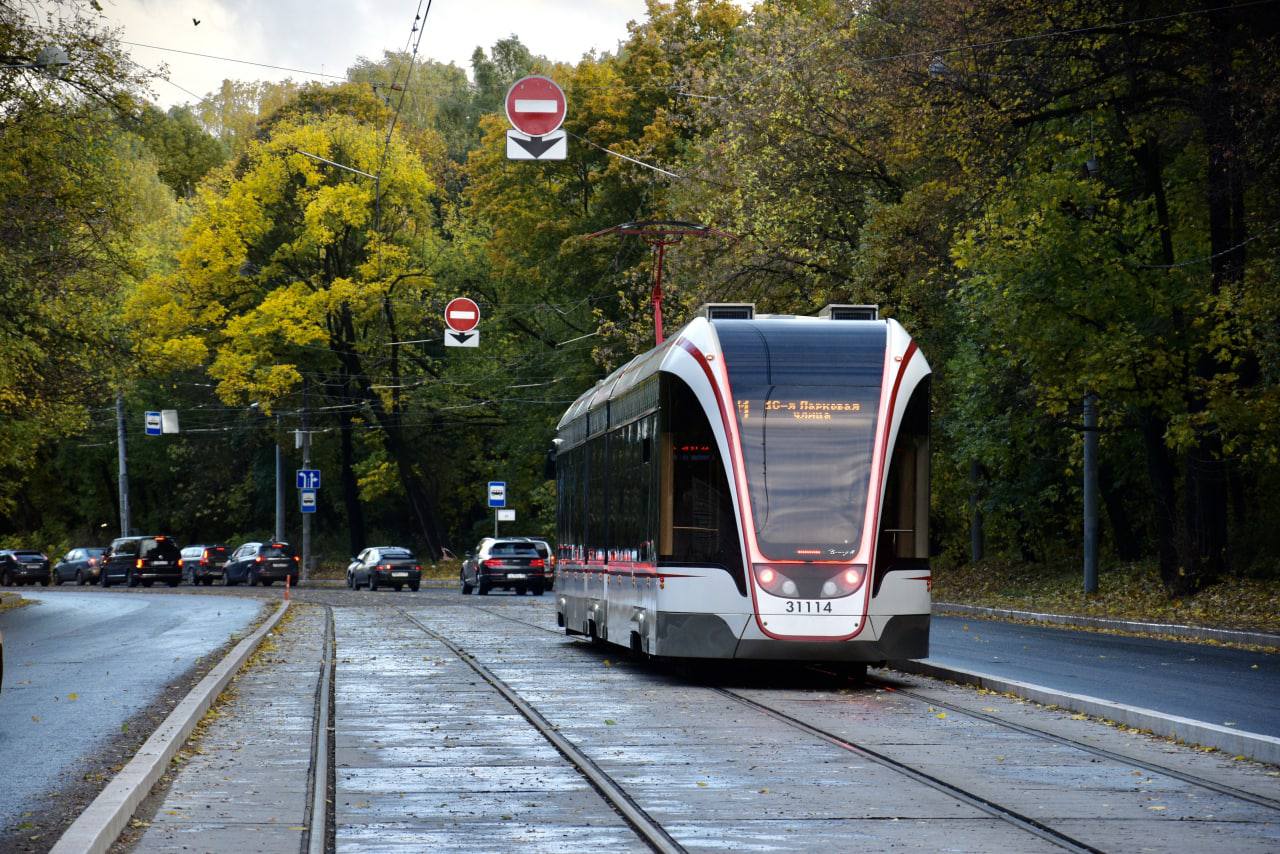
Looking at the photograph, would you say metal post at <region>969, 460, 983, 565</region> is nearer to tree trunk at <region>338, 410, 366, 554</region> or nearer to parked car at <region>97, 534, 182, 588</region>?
tree trunk at <region>338, 410, 366, 554</region>

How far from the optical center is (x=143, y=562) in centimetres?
6762

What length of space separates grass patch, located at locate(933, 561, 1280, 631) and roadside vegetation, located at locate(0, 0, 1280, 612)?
24 cm

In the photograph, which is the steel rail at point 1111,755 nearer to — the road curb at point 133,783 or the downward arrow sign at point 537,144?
the road curb at point 133,783

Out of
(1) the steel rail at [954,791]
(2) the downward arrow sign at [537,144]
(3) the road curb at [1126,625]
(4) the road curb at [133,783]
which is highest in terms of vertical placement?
(2) the downward arrow sign at [537,144]

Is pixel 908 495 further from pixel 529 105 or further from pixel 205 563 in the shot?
pixel 205 563

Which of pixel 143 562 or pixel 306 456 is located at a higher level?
pixel 306 456

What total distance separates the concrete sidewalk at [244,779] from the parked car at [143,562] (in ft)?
164

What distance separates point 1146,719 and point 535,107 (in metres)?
14.1

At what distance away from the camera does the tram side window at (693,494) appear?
17.7 meters

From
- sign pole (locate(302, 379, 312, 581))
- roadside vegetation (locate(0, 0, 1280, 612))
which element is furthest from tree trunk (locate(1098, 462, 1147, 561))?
sign pole (locate(302, 379, 312, 581))

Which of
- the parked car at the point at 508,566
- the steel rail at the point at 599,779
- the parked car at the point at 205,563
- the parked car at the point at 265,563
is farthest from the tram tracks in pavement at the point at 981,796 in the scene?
the parked car at the point at 205,563

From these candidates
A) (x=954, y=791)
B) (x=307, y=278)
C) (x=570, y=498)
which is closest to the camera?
(x=954, y=791)

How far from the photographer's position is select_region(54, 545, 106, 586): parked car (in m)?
74.1

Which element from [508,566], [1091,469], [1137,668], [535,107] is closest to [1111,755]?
[1137,668]
